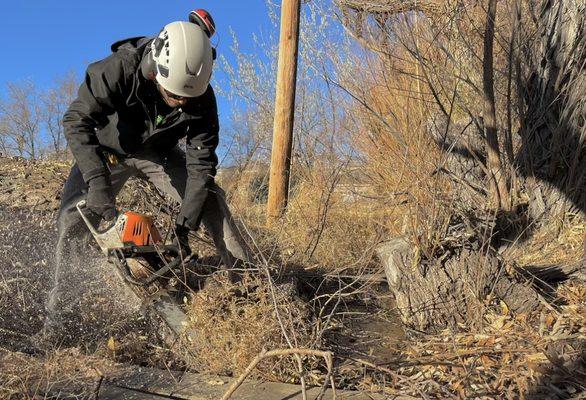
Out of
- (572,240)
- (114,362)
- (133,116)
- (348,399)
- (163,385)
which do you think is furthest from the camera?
(572,240)

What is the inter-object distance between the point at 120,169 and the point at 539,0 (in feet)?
13.8

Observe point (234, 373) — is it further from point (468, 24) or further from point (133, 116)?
point (468, 24)

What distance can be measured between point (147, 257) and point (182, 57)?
1.36 meters

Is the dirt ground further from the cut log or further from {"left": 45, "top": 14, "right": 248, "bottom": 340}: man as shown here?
the cut log

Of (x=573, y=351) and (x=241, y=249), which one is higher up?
(x=241, y=249)

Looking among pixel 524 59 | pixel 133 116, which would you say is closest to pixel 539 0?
pixel 524 59

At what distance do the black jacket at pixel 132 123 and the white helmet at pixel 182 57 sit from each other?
8.9 inches

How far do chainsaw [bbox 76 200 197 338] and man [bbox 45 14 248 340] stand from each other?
173 mm

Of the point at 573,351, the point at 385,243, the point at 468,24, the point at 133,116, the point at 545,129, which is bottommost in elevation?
the point at 573,351

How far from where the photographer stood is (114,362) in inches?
144

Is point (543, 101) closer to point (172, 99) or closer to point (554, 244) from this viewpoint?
point (554, 244)

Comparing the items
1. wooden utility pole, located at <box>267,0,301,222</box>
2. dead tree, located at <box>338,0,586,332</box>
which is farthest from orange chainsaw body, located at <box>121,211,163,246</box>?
wooden utility pole, located at <box>267,0,301,222</box>

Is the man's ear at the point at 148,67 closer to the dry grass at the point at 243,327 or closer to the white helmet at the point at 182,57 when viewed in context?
the white helmet at the point at 182,57

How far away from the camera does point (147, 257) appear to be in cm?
372
